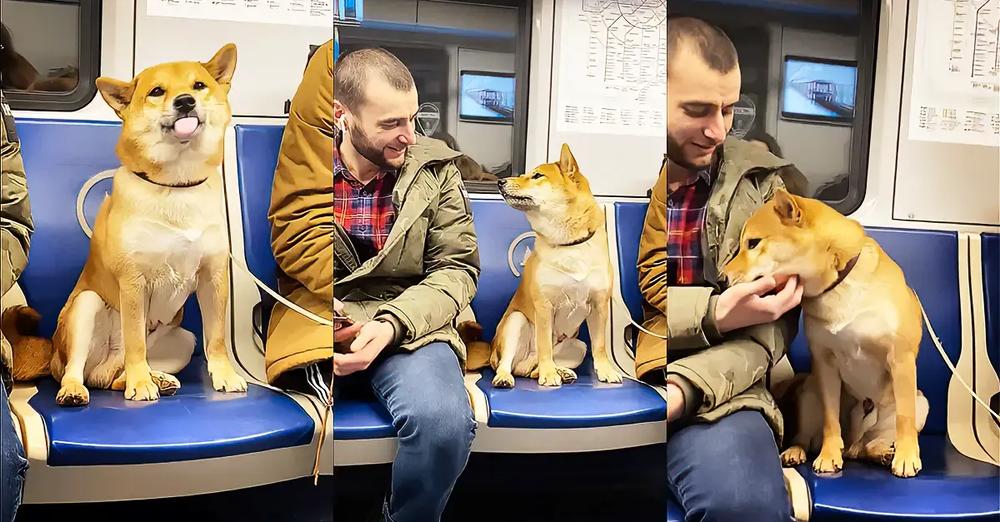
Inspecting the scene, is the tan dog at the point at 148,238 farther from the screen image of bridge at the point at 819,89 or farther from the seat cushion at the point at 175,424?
the screen image of bridge at the point at 819,89

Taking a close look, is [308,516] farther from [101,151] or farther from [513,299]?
[101,151]

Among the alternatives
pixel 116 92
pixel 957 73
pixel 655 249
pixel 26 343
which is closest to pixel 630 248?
pixel 655 249

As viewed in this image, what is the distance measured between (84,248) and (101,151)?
237 mm

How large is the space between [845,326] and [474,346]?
96 centimetres

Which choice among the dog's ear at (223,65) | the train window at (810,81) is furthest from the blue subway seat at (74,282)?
the train window at (810,81)

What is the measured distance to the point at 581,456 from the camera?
2.14 metres

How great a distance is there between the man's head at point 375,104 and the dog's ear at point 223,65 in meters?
0.25

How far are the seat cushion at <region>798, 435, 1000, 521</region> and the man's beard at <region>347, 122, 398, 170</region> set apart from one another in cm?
135

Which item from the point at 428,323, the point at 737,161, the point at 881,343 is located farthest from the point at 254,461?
the point at 881,343

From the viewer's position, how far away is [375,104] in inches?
79.4

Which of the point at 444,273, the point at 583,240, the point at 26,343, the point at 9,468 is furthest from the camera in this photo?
the point at 583,240

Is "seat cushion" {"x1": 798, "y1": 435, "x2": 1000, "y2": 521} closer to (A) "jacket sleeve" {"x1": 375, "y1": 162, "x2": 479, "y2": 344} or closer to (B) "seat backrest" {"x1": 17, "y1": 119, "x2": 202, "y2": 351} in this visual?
(A) "jacket sleeve" {"x1": 375, "y1": 162, "x2": 479, "y2": 344}

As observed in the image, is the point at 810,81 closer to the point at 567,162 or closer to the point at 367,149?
the point at 567,162

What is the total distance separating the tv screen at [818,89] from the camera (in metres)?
2.08
